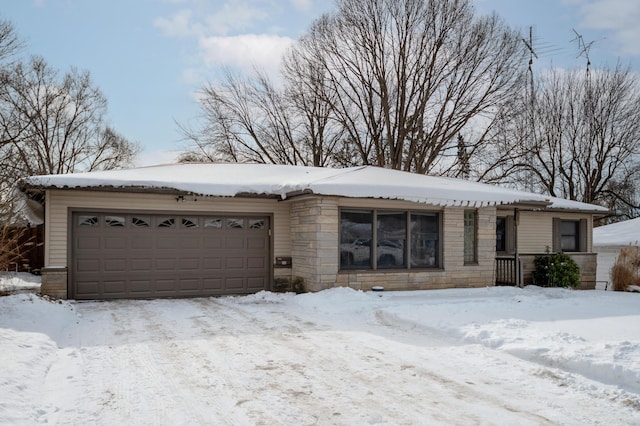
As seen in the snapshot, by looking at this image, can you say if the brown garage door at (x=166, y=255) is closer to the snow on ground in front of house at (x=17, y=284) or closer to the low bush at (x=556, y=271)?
the snow on ground in front of house at (x=17, y=284)

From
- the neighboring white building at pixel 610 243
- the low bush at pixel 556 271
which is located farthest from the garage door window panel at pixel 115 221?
A: the neighboring white building at pixel 610 243

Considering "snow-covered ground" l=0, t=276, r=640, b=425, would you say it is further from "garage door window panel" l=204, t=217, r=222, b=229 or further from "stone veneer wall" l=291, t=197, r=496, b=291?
"garage door window panel" l=204, t=217, r=222, b=229

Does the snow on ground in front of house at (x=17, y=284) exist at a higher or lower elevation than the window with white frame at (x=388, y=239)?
lower

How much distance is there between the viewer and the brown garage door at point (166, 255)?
435 inches

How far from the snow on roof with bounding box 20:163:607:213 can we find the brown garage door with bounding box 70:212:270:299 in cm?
102

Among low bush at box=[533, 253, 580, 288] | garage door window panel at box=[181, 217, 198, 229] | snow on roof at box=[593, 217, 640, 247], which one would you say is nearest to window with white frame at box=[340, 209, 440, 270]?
garage door window panel at box=[181, 217, 198, 229]

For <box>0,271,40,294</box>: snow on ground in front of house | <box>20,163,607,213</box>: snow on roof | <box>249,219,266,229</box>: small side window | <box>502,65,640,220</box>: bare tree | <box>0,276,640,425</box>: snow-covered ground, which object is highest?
<box>502,65,640,220</box>: bare tree

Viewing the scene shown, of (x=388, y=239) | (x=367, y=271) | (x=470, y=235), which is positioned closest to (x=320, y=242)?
(x=367, y=271)

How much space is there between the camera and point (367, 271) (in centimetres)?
1174

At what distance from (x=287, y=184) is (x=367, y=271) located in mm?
2768

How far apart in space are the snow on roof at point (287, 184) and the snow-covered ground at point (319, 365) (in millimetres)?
2676

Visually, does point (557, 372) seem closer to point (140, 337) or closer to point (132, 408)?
point (132, 408)

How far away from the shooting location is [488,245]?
1307 cm

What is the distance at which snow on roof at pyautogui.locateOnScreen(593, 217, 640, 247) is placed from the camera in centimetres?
2089
